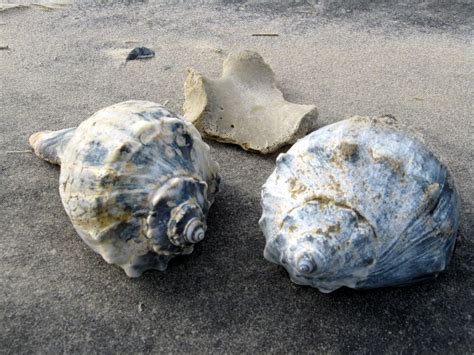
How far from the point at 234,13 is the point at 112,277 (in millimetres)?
2536

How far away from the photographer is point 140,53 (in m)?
3.32

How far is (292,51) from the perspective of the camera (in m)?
3.37

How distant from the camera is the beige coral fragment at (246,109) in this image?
2.46 m

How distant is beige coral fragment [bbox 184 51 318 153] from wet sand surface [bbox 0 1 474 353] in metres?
0.09

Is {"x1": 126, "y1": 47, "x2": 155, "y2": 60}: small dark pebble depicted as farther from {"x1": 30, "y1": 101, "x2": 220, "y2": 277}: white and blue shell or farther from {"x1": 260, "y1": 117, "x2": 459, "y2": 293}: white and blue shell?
{"x1": 260, "y1": 117, "x2": 459, "y2": 293}: white and blue shell

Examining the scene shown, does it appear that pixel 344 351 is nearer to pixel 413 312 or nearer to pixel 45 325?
pixel 413 312

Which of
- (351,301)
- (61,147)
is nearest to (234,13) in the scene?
(61,147)

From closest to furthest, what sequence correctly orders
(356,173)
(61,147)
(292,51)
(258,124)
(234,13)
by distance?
(356,173) → (61,147) → (258,124) → (292,51) → (234,13)

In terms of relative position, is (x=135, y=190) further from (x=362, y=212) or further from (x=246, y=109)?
(x=246, y=109)

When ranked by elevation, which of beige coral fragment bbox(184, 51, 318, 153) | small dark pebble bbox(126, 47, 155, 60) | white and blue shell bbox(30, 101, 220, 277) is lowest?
small dark pebble bbox(126, 47, 155, 60)

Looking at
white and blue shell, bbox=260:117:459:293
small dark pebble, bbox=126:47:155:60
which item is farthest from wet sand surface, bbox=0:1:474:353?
white and blue shell, bbox=260:117:459:293

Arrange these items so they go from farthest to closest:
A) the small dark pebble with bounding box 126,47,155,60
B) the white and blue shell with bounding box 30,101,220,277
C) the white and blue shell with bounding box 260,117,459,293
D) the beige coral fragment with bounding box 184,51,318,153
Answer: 1. the small dark pebble with bounding box 126,47,155,60
2. the beige coral fragment with bounding box 184,51,318,153
3. the white and blue shell with bounding box 30,101,220,277
4. the white and blue shell with bounding box 260,117,459,293

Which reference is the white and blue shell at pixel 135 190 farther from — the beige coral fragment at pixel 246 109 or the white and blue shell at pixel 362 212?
the beige coral fragment at pixel 246 109

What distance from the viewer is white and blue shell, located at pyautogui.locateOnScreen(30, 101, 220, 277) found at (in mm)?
1692
